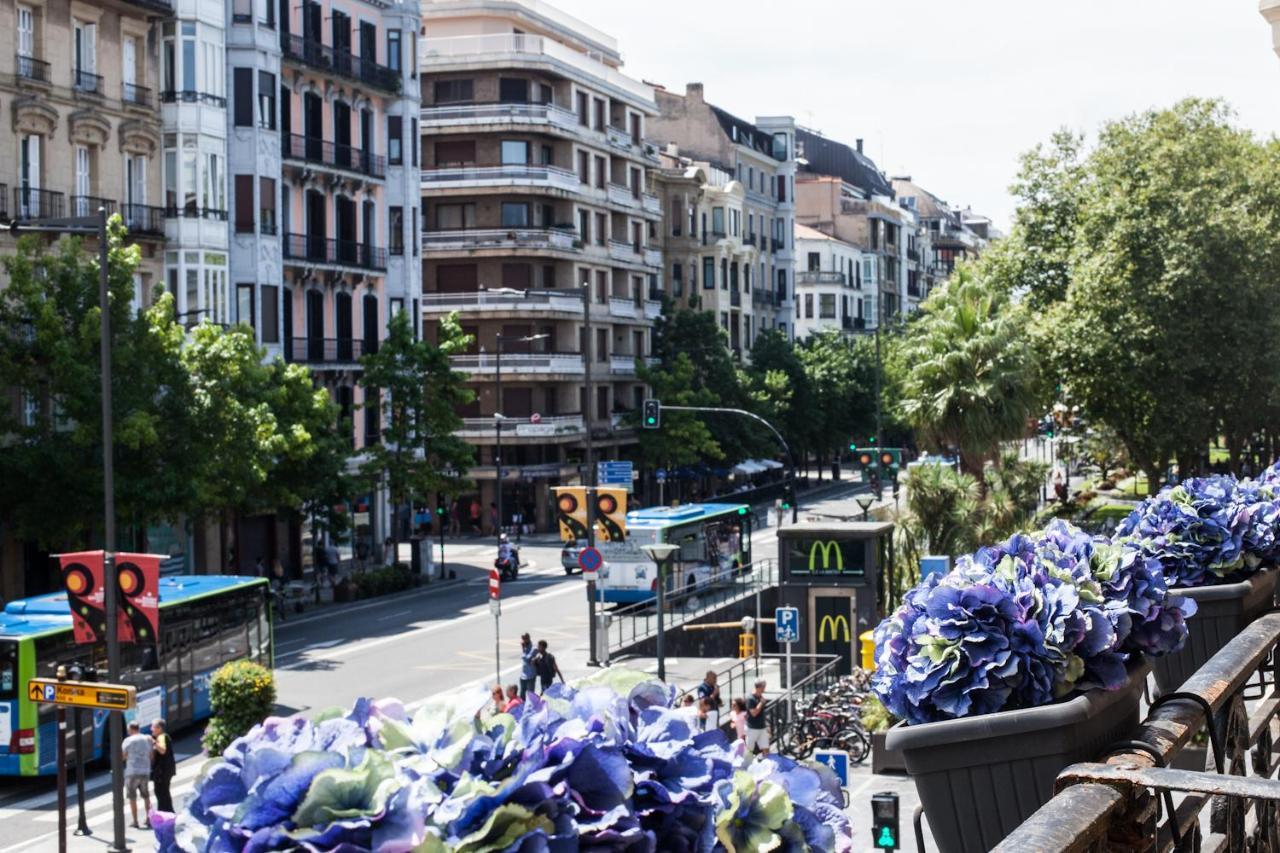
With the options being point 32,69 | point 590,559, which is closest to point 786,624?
point 590,559

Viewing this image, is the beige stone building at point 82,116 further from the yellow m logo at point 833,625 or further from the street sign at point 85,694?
the street sign at point 85,694

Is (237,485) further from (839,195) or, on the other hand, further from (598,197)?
(839,195)

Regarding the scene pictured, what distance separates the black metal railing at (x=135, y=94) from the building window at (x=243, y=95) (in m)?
4.11

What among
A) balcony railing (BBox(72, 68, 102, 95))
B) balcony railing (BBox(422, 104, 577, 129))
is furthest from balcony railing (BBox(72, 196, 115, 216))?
balcony railing (BBox(422, 104, 577, 129))

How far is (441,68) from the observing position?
247 feet

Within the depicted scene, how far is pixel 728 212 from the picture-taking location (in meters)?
98.3

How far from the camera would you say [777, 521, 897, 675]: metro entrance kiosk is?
3362 cm

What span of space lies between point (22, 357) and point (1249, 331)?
31697mm

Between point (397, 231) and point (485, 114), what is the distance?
501 inches

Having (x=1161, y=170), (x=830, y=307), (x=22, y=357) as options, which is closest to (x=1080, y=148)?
(x=1161, y=170)

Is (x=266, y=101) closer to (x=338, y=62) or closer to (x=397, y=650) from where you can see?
(x=338, y=62)

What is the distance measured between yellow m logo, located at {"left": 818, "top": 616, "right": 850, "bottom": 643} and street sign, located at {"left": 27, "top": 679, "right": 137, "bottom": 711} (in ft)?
51.3

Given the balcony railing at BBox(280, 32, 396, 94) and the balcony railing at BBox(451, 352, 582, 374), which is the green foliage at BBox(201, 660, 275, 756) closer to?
the balcony railing at BBox(280, 32, 396, 94)

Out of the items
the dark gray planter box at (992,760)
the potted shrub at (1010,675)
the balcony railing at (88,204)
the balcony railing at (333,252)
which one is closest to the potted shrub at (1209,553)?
the potted shrub at (1010,675)
